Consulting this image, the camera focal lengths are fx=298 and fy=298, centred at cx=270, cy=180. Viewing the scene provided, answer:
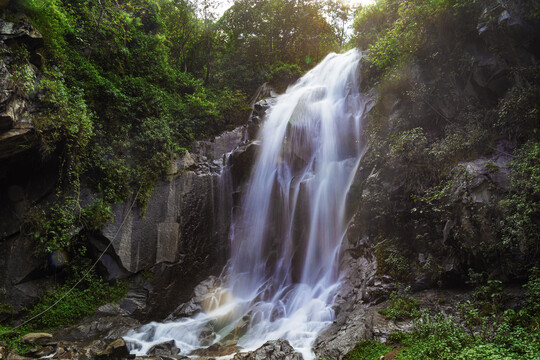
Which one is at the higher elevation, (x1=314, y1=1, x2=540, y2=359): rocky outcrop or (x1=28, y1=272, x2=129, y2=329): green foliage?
(x1=314, y1=1, x2=540, y2=359): rocky outcrop

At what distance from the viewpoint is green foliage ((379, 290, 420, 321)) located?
20.0ft

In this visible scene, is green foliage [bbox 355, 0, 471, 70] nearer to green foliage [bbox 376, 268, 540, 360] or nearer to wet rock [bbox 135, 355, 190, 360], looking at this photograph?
green foliage [bbox 376, 268, 540, 360]

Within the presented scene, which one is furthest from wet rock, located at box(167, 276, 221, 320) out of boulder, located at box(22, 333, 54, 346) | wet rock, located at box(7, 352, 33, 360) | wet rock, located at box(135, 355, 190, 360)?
wet rock, located at box(7, 352, 33, 360)

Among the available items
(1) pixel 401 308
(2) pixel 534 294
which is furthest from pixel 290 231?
(2) pixel 534 294

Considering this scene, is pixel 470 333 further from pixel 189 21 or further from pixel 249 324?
pixel 189 21

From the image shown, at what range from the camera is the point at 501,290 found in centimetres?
573

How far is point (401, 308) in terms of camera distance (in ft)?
20.8

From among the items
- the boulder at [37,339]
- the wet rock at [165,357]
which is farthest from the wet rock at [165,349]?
the boulder at [37,339]

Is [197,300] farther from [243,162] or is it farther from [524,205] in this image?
[524,205]

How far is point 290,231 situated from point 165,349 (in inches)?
207

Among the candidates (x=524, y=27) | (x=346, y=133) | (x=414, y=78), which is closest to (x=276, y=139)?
(x=346, y=133)

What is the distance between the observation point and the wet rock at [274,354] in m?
5.78

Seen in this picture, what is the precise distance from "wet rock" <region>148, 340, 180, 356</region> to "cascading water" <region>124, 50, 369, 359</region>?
22 cm

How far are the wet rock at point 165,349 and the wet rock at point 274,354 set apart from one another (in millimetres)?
Answer: 2033
